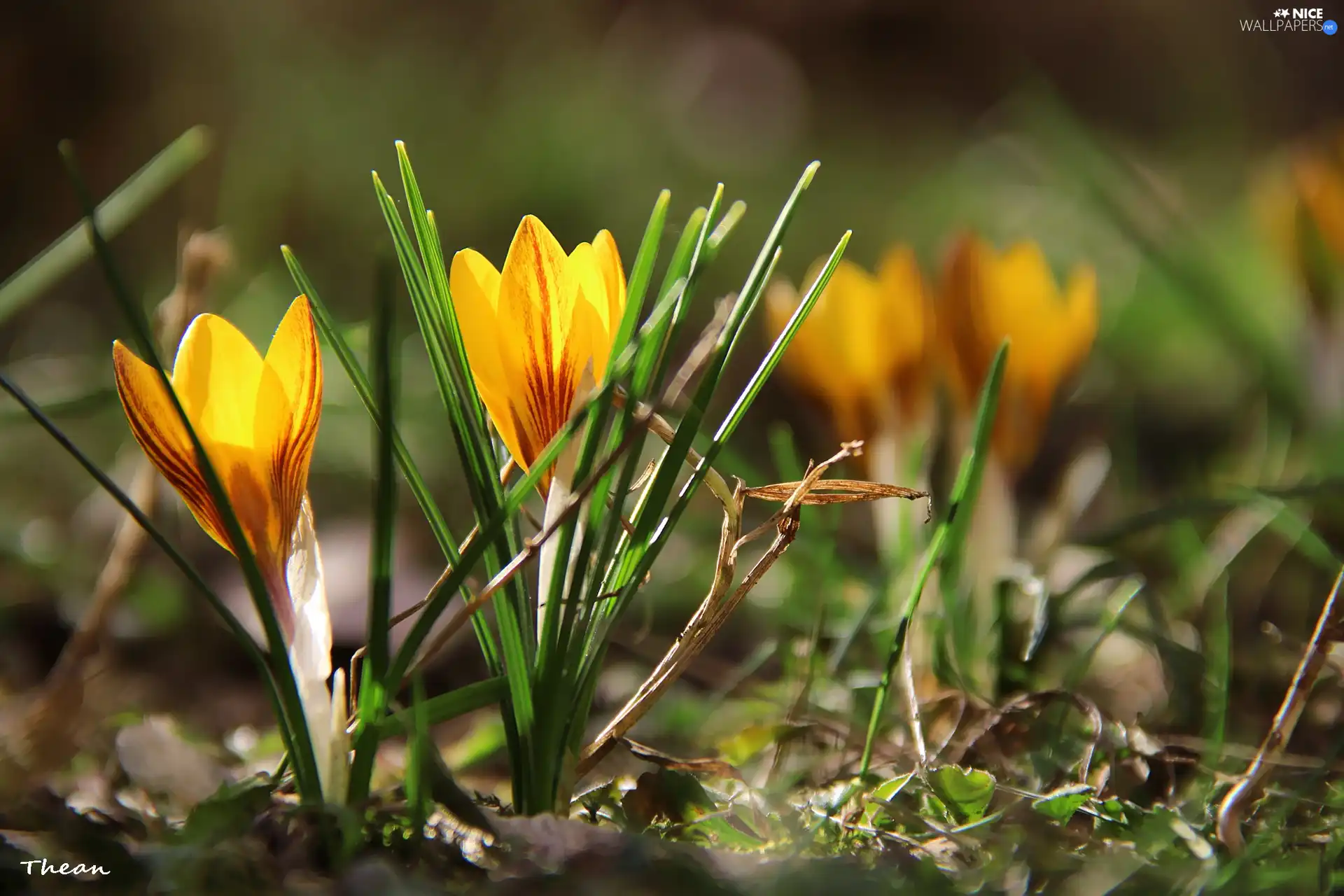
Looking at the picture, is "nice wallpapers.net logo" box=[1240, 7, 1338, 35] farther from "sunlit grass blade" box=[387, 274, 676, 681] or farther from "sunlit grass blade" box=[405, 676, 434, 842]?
"sunlit grass blade" box=[405, 676, 434, 842]

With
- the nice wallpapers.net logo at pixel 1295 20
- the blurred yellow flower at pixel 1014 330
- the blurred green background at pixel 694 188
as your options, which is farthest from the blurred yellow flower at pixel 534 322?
the nice wallpapers.net logo at pixel 1295 20

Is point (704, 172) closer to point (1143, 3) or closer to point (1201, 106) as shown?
point (1201, 106)

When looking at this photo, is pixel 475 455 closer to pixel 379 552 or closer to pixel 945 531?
pixel 379 552

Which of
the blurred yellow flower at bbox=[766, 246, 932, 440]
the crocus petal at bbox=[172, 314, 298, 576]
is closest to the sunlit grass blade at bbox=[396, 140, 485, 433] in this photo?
the crocus petal at bbox=[172, 314, 298, 576]

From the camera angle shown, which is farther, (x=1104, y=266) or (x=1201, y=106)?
(x=1201, y=106)

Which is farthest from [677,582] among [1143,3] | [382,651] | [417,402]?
[1143,3]

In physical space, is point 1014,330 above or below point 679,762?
above

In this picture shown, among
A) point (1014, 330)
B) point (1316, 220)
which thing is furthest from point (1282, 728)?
point (1316, 220)
